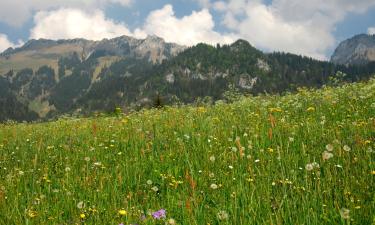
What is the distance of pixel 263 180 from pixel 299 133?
251 cm

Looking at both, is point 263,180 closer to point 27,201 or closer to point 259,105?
point 27,201

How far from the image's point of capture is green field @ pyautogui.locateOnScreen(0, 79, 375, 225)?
145 inches

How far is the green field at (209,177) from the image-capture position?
3674mm

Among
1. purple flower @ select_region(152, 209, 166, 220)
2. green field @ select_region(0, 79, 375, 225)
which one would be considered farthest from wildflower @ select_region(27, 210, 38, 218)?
purple flower @ select_region(152, 209, 166, 220)

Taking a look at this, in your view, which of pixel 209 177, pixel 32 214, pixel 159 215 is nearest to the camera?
pixel 159 215

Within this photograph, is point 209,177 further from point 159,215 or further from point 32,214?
point 32,214

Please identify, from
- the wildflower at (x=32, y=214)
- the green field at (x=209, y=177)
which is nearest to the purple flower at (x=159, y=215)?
the green field at (x=209, y=177)

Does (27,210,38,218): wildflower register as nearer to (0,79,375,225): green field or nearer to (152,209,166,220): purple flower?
(0,79,375,225): green field

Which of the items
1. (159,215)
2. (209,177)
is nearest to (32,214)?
(159,215)

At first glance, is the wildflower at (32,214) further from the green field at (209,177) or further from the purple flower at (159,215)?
the purple flower at (159,215)

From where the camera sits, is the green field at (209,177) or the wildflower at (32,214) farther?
the wildflower at (32,214)

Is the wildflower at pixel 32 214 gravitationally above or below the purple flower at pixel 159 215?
below

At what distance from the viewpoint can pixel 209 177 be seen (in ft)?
16.6

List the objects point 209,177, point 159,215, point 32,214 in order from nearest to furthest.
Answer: point 159,215, point 32,214, point 209,177
